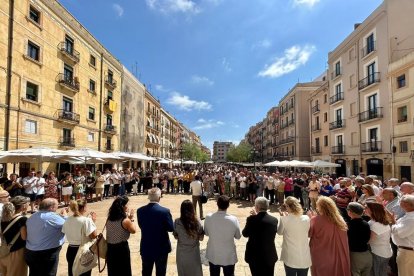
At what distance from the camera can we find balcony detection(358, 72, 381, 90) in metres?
22.0

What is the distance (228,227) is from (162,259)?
47.3 inches

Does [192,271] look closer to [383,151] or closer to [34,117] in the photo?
[34,117]

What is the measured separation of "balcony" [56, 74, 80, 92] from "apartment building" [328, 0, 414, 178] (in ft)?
87.8

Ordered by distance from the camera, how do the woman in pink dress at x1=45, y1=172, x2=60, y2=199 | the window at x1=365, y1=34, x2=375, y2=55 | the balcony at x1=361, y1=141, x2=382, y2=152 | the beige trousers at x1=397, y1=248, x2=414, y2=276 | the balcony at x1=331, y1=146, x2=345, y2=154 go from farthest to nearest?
the balcony at x1=331, y1=146, x2=345, y2=154 → the window at x1=365, y1=34, x2=375, y2=55 → the balcony at x1=361, y1=141, x2=382, y2=152 → the woman in pink dress at x1=45, y1=172, x2=60, y2=199 → the beige trousers at x1=397, y1=248, x2=414, y2=276

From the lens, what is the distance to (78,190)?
13.1m

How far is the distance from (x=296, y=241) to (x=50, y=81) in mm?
21949

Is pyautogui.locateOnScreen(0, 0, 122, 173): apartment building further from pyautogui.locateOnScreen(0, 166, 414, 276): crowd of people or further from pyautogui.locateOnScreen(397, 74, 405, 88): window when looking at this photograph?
pyautogui.locateOnScreen(397, 74, 405, 88): window

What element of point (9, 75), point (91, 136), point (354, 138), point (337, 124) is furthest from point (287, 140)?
point (9, 75)

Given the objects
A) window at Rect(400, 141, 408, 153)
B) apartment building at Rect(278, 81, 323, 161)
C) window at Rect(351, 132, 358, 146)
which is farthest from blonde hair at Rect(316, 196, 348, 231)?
apartment building at Rect(278, 81, 323, 161)

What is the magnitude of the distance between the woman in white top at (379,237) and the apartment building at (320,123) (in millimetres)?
29746

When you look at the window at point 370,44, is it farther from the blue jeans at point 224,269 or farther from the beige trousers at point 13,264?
the beige trousers at point 13,264

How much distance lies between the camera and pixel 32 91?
59.6ft

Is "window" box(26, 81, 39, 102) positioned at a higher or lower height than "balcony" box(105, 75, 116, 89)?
lower

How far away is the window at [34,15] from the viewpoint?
17.8m
